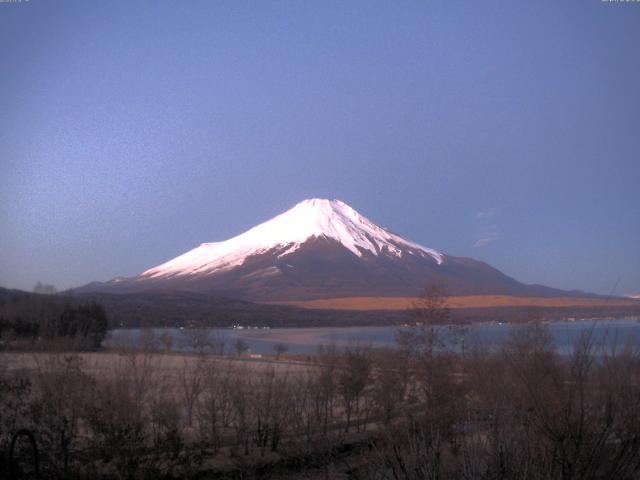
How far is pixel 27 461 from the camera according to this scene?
9.83m

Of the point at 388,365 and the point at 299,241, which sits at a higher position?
the point at 299,241

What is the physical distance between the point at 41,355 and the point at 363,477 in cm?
1001

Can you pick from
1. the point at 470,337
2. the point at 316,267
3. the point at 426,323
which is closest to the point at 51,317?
the point at 426,323

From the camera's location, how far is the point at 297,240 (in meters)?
150

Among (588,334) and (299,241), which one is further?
(299,241)

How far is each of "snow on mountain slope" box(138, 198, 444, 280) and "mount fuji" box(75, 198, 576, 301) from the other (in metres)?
0.20

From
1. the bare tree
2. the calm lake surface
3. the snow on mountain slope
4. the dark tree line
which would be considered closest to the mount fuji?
the snow on mountain slope

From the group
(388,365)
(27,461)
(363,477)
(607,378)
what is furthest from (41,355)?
(607,378)

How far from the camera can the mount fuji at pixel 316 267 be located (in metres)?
116

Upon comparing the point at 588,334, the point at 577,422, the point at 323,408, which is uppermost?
the point at 588,334

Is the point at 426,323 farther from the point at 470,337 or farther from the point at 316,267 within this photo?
the point at 316,267

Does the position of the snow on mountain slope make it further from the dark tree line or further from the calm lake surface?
the dark tree line

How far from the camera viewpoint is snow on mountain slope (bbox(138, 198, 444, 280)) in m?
143

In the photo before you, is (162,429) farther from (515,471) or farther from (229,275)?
(229,275)
